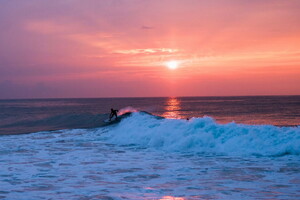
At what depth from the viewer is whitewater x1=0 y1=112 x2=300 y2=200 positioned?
7.39 meters

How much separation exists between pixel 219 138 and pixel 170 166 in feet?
16.4

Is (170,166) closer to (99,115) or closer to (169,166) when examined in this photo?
(169,166)

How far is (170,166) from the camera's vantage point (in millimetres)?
10406

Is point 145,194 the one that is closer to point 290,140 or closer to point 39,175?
point 39,175

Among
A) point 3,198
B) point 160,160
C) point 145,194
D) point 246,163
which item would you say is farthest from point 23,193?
point 246,163

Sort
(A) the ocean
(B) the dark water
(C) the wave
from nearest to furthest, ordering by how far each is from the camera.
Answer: (A) the ocean < (C) the wave < (B) the dark water

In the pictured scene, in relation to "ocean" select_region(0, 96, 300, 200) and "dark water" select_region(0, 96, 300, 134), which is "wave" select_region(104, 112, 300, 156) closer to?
"ocean" select_region(0, 96, 300, 200)

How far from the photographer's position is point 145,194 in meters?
7.17

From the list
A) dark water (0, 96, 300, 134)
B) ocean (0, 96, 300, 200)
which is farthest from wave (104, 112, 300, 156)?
dark water (0, 96, 300, 134)

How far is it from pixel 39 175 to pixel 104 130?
1382 cm

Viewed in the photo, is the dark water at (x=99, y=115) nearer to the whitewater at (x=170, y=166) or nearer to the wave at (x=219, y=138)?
the wave at (x=219, y=138)

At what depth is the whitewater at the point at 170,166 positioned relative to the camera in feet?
24.3

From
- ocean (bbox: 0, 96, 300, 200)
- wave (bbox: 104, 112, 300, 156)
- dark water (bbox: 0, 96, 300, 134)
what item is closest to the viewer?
ocean (bbox: 0, 96, 300, 200)

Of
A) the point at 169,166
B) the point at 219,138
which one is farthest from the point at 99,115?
the point at 169,166
